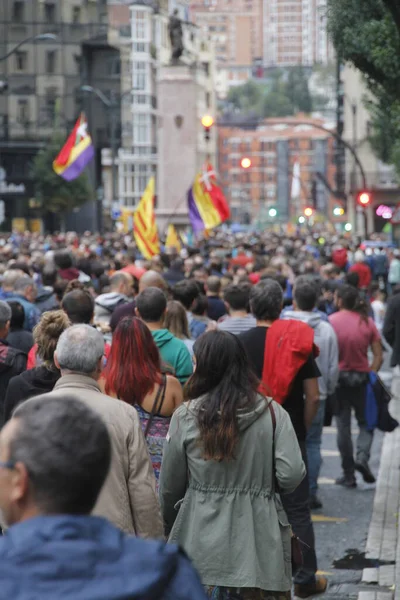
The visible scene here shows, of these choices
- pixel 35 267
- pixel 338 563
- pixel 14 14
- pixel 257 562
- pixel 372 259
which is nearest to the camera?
pixel 257 562

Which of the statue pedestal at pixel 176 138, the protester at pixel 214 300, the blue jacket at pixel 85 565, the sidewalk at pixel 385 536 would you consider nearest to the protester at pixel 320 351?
the sidewalk at pixel 385 536

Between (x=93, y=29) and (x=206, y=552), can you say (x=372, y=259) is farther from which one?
(x=93, y=29)

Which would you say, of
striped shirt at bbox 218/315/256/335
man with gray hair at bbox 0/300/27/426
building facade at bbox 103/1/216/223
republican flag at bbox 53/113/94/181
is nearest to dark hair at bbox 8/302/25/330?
striped shirt at bbox 218/315/256/335

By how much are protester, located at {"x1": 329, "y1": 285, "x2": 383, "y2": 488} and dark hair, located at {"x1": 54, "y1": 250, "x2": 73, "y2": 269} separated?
13.7 ft

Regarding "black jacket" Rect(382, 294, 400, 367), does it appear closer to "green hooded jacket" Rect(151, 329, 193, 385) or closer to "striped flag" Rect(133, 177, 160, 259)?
"green hooded jacket" Rect(151, 329, 193, 385)

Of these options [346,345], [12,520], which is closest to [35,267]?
[346,345]

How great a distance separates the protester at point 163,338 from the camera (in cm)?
724

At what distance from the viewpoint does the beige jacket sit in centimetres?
487

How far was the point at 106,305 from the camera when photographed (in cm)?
1078

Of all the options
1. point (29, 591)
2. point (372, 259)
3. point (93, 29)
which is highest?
point (93, 29)

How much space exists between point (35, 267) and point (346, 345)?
8.73 m

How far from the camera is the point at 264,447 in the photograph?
5.17 metres

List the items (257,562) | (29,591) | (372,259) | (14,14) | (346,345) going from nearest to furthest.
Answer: (29,591)
(257,562)
(346,345)
(372,259)
(14,14)

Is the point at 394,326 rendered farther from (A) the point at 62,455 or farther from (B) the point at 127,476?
(A) the point at 62,455
